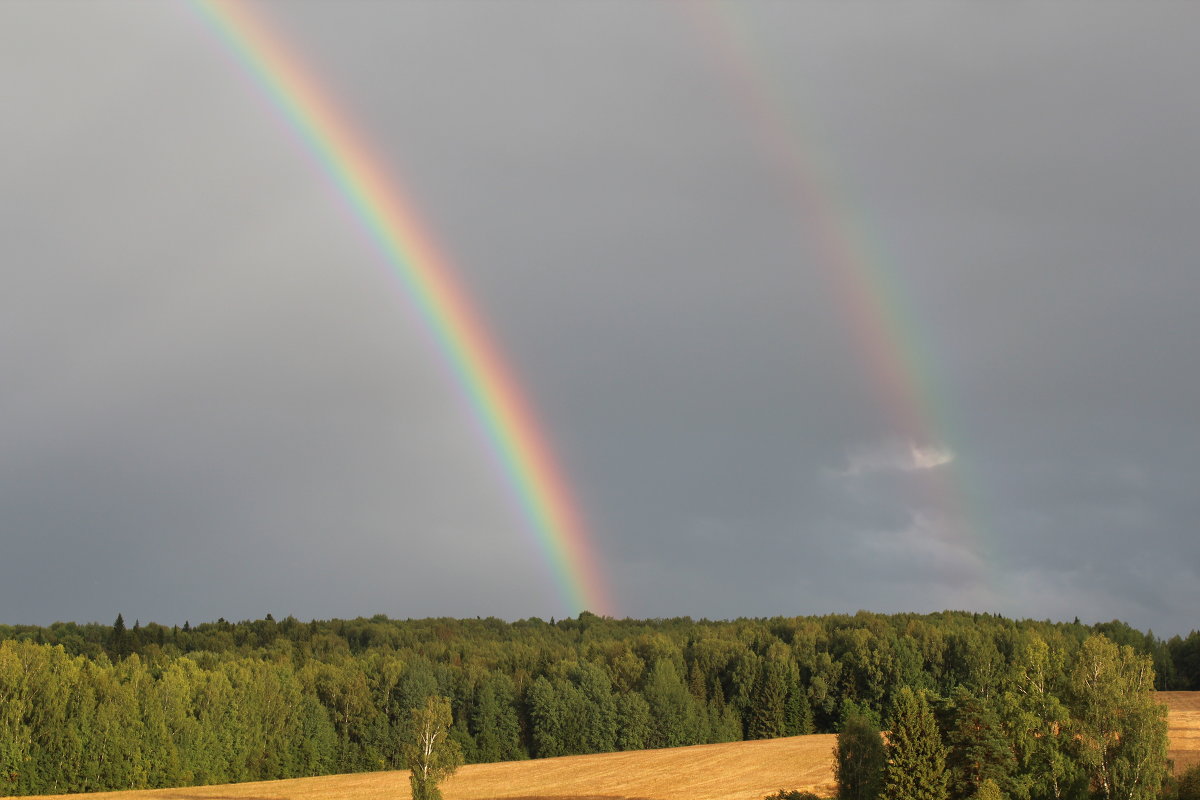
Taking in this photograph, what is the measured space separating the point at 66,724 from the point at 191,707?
1149cm

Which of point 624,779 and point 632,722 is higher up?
point 632,722

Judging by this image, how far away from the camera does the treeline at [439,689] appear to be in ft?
320

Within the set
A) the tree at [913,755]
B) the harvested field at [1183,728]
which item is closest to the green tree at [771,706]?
Answer: the harvested field at [1183,728]

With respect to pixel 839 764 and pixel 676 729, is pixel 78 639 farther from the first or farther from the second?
pixel 839 764

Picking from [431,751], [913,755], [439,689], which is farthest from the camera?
[439,689]

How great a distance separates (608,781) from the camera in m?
82.8

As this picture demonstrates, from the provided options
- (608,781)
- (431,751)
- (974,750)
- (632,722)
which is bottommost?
(608,781)

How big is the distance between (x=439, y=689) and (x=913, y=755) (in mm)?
73799

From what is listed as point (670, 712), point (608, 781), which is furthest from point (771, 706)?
point (608, 781)

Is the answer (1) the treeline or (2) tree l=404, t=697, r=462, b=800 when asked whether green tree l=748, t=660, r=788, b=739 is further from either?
(2) tree l=404, t=697, r=462, b=800

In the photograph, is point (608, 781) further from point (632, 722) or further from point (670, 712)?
point (670, 712)

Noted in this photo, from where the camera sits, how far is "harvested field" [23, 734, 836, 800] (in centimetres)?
7719

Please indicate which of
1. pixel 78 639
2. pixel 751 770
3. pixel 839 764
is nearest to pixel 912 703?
pixel 839 764

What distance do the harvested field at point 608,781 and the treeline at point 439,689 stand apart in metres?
12.0
